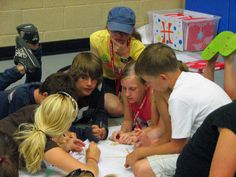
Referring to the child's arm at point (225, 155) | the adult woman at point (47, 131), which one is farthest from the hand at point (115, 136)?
the child's arm at point (225, 155)

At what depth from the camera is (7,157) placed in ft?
3.13

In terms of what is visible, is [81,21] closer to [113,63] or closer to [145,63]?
[113,63]

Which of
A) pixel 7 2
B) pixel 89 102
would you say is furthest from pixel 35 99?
pixel 7 2

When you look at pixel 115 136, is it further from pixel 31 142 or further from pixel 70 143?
pixel 31 142

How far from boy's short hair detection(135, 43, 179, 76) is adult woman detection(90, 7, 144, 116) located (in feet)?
2.35

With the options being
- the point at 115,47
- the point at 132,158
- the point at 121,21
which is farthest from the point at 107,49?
the point at 132,158

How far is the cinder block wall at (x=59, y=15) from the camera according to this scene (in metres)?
3.44

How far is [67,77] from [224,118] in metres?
0.89

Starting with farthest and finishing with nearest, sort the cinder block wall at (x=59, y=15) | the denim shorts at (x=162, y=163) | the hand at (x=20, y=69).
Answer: the cinder block wall at (x=59, y=15) < the hand at (x=20, y=69) < the denim shorts at (x=162, y=163)

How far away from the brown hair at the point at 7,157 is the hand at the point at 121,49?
1392 mm

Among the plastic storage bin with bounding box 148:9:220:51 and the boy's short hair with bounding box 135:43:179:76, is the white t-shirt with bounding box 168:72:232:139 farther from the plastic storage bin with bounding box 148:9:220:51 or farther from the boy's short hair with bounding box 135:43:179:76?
the plastic storage bin with bounding box 148:9:220:51

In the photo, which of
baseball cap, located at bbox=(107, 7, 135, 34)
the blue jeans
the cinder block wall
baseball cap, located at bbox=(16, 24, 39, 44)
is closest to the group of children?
baseball cap, located at bbox=(107, 7, 135, 34)

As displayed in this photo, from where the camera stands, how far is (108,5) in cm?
379

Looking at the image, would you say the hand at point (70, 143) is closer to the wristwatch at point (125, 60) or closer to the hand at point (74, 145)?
the hand at point (74, 145)
